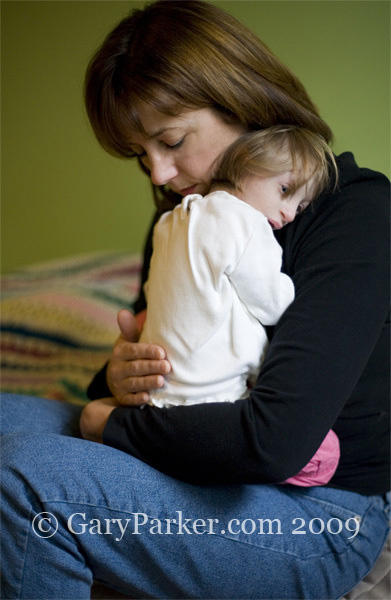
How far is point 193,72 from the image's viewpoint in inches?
42.5

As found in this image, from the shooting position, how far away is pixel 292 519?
1021 millimetres

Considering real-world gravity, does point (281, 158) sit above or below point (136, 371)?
above

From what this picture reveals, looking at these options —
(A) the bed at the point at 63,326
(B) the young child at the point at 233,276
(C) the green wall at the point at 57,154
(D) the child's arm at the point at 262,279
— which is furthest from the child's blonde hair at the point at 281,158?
(C) the green wall at the point at 57,154

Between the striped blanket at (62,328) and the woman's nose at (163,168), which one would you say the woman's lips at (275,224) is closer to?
the woman's nose at (163,168)

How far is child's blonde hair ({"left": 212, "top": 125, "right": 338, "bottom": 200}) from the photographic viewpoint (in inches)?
41.3

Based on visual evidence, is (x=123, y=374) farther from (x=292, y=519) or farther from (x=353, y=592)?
(x=353, y=592)

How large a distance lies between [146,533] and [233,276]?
0.42 metres

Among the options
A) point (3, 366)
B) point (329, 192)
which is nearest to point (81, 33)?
point (3, 366)

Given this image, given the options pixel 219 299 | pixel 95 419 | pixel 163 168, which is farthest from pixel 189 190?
pixel 95 419

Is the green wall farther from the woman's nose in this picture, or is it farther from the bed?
the woman's nose

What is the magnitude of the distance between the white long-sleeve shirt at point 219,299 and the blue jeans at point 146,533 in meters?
0.17

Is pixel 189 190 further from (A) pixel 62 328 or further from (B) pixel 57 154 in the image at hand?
(B) pixel 57 154

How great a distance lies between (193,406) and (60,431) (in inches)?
16.2

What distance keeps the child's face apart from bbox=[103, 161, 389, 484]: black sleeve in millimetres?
66
